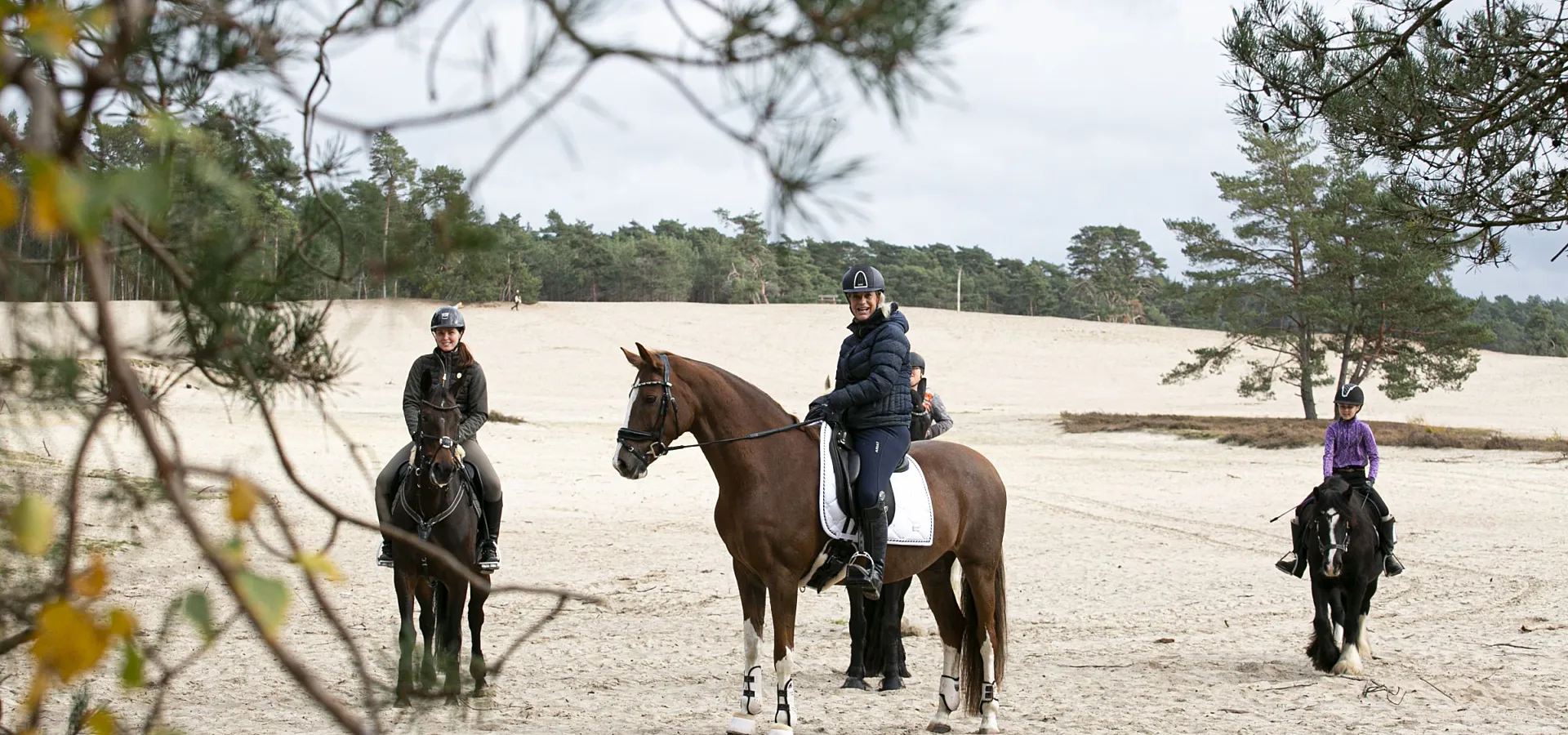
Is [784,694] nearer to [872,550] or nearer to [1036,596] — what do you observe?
[872,550]

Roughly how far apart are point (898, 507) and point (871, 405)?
2.08 ft

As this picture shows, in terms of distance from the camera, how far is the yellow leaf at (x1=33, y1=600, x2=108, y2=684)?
143 centimetres

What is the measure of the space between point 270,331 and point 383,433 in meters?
24.1

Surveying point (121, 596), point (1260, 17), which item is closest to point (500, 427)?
point (121, 596)

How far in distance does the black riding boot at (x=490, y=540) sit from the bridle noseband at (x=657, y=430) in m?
1.32

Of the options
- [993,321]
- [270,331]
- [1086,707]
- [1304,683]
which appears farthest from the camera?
[993,321]

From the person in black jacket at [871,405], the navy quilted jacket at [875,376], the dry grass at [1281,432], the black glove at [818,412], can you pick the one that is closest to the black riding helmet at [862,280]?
the person in black jacket at [871,405]

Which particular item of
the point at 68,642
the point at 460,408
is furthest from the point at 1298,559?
the point at 68,642

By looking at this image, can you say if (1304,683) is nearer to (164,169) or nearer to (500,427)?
(164,169)

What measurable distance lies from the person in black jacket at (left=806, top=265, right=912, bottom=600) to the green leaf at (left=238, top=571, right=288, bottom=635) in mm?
5578

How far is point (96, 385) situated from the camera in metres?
2.96

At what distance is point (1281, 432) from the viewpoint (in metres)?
27.9

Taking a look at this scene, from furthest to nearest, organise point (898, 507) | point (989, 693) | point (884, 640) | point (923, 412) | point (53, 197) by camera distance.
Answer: point (923, 412) < point (884, 640) < point (989, 693) < point (898, 507) < point (53, 197)

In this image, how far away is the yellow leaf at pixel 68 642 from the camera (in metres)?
1.43
